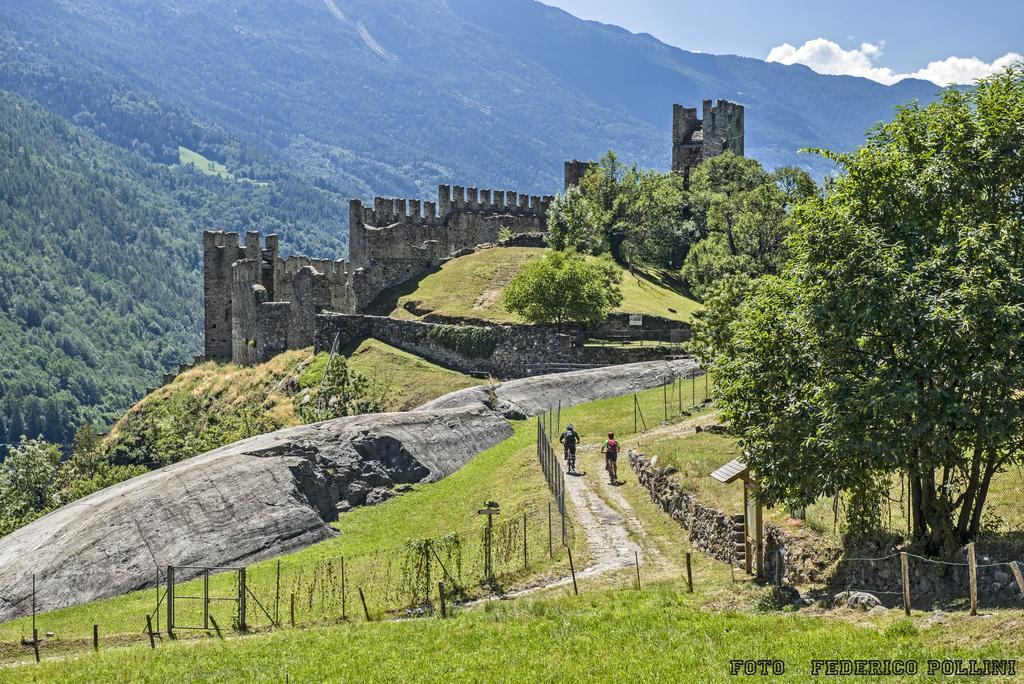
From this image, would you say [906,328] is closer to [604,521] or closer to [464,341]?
[604,521]

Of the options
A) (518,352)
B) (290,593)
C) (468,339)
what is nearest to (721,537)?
(290,593)

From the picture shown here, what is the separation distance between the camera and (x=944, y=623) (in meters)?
18.9

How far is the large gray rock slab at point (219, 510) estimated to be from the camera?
97.1 feet

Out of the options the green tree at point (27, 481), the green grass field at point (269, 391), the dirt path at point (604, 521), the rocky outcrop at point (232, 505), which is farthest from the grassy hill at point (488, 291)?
the dirt path at point (604, 521)

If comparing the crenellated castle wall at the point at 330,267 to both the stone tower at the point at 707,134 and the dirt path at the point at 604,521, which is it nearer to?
the stone tower at the point at 707,134

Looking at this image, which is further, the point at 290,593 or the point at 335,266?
the point at 335,266

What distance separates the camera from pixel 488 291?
74750 millimetres

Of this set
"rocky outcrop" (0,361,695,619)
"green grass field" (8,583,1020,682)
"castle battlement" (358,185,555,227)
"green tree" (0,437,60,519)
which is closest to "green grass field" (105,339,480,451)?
"green tree" (0,437,60,519)

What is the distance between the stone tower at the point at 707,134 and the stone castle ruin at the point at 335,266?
63.1 ft

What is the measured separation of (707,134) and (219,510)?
99.2 m

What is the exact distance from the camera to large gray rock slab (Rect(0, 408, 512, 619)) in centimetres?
2961

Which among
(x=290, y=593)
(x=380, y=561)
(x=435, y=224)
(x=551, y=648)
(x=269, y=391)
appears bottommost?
(x=290, y=593)

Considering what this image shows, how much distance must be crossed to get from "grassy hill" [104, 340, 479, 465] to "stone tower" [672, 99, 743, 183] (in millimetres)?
60313

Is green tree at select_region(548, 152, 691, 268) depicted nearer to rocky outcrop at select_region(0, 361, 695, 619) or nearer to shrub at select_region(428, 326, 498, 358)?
shrub at select_region(428, 326, 498, 358)
